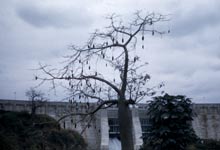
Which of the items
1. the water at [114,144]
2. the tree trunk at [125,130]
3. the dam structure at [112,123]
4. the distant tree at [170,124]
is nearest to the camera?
the tree trunk at [125,130]

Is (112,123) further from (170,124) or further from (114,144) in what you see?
(170,124)

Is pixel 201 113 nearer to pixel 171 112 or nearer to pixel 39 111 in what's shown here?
pixel 39 111

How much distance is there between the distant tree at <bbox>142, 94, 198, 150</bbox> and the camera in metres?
17.5

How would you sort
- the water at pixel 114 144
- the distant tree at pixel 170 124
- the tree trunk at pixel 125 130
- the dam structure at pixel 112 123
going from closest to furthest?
1. the tree trunk at pixel 125 130
2. the distant tree at pixel 170 124
3. the dam structure at pixel 112 123
4. the water at pixel 114 144

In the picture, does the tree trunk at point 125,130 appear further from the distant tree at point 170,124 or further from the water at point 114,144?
the water at point 114,144

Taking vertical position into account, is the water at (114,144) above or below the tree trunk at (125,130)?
below

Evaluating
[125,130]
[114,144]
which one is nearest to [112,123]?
[114,144]

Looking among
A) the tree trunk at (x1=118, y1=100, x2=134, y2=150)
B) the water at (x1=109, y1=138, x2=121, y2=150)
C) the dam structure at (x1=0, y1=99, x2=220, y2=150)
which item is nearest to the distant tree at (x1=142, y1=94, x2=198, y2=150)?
the tree trunk at (x1=118, y1=100, x2=134, y2=150)

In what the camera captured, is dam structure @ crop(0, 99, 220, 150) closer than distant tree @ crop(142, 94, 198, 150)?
No

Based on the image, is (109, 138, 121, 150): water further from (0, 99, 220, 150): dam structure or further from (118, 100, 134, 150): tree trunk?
(118, 100, 134, 150): tree trunk

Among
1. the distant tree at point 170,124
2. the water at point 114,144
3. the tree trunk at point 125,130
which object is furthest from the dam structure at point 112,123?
the tree trunk at point 125,130

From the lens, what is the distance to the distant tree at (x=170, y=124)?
57.4ft

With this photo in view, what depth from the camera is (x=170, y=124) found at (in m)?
17.6

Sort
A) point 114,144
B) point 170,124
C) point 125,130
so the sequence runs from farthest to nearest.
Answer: point 114,144
point 170,124
point 125,130
